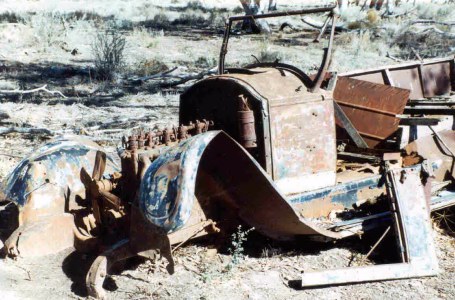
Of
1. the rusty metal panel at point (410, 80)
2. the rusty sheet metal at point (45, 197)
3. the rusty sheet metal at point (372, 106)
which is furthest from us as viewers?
the rusty metal panel at point (410, 80)

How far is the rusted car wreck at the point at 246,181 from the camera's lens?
415cm

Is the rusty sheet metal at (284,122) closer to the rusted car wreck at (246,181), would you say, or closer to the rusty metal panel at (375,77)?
the rusted car wreck at (246,181)

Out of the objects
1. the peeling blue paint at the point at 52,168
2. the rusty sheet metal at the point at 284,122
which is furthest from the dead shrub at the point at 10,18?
the rusty sheet metal at the point at 284,122

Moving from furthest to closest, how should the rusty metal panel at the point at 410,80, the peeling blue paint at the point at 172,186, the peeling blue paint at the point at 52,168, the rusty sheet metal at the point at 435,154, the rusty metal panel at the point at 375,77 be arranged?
the rusty metal panel at the point at 410,80 → the rusty metal panel at the point at 375,77 → the rusty sheet metal at the point at 435,154 → the peeling blue paint at the point at 52,168 → the peeling blue paint at the point at 172,186

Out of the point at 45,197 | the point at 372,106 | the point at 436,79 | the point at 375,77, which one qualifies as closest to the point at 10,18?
the point at 375,77

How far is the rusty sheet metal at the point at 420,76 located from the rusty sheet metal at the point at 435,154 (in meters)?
2.00

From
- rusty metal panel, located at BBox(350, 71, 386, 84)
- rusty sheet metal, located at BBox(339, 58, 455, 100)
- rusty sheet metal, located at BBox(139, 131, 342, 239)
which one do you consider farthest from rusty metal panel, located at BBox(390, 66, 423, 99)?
rusty sheet metal, located at BBox(139, 131, 342, 239)

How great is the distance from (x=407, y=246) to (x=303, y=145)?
1160 mm

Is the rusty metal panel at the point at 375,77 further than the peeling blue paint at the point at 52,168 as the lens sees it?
Yes

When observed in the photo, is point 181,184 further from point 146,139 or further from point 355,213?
point 355,213

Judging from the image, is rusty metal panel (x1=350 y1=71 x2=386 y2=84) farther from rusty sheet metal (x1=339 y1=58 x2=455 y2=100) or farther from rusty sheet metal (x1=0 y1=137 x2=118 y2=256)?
rusty sheet metal (x1=0 y1=137 x2=118 y2=256)

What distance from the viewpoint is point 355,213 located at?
4.93m

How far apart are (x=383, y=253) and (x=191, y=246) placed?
62.0 inches

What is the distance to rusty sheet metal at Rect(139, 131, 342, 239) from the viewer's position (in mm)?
3732
